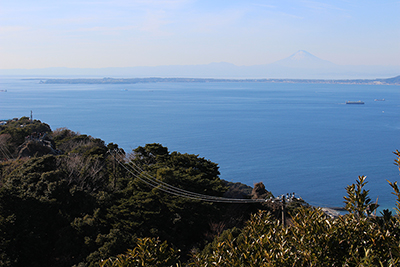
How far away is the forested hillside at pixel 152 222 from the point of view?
5.30 metres

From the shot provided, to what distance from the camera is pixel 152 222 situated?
1452cm

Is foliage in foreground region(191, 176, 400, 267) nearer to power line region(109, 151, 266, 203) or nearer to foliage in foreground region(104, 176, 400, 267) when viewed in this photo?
foliage in foreground region(104, 176, 400, 267)

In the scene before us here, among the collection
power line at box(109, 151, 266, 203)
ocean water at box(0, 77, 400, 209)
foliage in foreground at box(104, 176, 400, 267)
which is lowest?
ocean water at box(0, 77, 400, 209)

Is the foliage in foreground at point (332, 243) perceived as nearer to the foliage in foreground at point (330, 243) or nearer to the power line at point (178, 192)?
the foliage in foreground at point (330, 243)

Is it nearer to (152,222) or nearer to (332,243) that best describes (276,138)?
(152,222)

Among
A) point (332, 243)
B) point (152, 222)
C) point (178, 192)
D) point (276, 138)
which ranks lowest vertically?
point (276, 138)

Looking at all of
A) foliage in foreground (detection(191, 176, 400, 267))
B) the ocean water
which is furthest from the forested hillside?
the ocean water

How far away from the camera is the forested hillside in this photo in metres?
5.30

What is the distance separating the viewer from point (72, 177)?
17.4m

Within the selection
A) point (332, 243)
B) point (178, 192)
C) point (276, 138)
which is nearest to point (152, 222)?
point (178, 192)

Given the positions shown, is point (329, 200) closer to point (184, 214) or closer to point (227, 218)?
point (227, 218)

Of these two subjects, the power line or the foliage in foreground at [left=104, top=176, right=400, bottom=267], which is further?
the power line

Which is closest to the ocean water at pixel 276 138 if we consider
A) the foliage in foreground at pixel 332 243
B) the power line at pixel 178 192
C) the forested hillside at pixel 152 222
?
the power line at pixel 178 192

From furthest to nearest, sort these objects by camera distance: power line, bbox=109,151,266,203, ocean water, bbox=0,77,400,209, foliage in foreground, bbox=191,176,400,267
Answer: ocean water, bbox=0,77,400,209 < power line, bbox=109,151,266,203 < foliage in foreground, bbox=191,176,400,267
